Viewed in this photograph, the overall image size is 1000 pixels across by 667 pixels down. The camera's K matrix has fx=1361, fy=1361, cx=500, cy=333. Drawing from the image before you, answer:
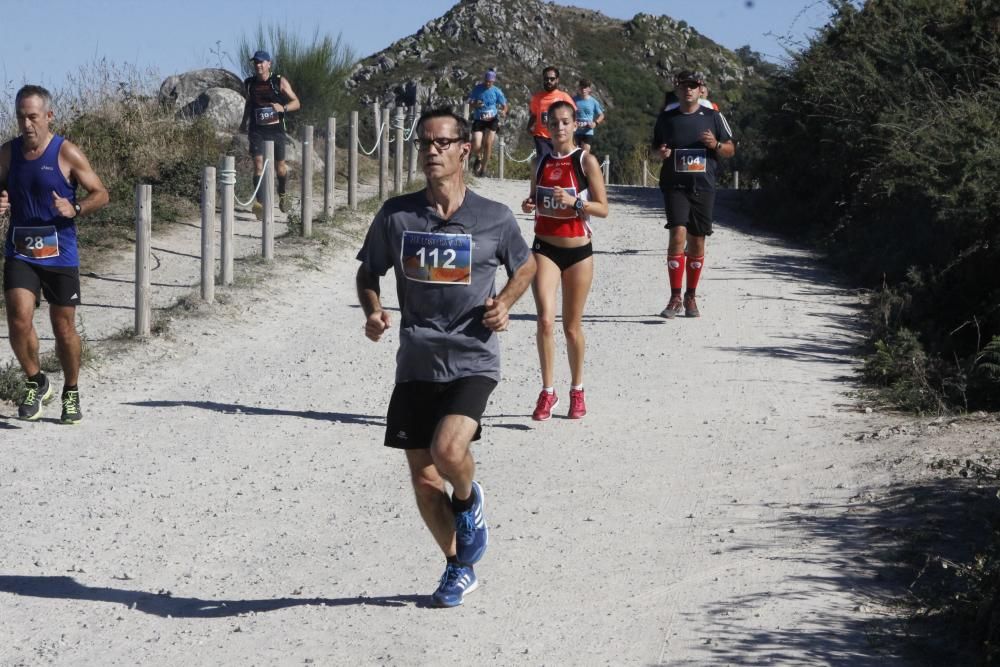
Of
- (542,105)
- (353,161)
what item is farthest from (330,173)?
(542,105)

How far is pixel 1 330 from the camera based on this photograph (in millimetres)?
11477

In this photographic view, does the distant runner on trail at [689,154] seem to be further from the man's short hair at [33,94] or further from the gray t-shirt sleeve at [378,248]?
the gray t-shirt sleeve at [378,248]

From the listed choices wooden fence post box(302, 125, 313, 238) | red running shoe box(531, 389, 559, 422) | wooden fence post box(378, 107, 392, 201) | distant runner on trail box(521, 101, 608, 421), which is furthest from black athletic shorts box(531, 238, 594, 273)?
wooden fence post box(378, 107, 392, 201)

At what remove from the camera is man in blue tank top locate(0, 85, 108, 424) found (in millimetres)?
8164

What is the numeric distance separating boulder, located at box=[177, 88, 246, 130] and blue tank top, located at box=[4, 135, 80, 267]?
15.1 m

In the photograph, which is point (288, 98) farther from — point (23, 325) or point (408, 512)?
point (408, 512)

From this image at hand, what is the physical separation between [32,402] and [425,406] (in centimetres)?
397

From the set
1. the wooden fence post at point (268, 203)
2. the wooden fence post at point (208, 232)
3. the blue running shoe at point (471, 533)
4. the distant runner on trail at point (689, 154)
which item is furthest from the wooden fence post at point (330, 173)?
the blue running shoe at point (471, 533)

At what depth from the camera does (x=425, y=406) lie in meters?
5.44

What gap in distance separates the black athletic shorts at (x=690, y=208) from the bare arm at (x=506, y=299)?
666cm

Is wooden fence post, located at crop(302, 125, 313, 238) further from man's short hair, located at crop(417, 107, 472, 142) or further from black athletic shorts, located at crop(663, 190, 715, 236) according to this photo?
man's short hair, located at crop(417, 107, 472, 142)

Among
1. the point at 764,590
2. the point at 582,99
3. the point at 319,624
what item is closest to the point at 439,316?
the point at 319,624

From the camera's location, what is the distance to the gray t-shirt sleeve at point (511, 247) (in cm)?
551

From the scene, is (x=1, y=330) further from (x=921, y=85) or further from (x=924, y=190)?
(x=921, y=85)
